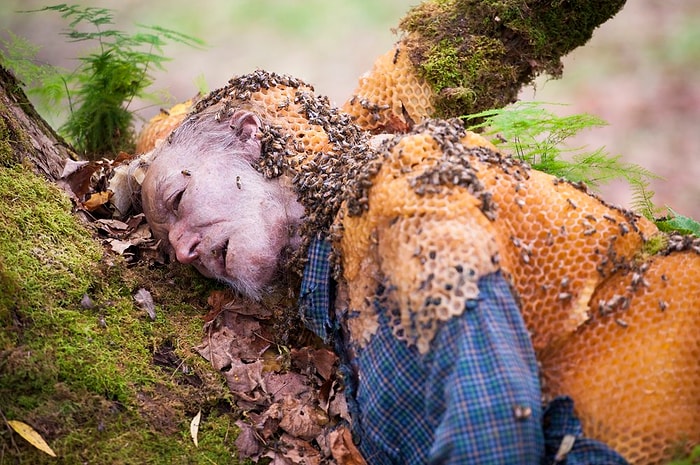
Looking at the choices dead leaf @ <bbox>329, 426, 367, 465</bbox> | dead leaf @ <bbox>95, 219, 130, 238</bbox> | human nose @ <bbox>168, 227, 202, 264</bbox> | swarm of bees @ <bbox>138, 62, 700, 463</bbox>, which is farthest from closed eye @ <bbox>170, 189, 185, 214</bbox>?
dead leaf @ <bbox>329, 426, 367, 465</bbox>

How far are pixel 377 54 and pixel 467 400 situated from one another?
7.99 metres

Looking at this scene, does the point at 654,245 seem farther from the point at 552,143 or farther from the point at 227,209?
the point at 227,209

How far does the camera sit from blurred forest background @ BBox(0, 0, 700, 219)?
29.3 ft

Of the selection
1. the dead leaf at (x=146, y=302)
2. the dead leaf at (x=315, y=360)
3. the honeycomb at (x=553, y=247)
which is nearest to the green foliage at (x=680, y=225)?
the honeycomb at (x=553, y=247)

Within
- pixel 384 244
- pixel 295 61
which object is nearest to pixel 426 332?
pixel 384 244

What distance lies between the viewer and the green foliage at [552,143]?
418 centimetres

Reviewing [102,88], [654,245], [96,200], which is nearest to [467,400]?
[654,245]

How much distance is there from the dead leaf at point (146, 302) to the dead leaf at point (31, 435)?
0.97 meters

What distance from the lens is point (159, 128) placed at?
5.31 metres

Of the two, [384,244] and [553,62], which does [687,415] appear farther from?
[553,62]

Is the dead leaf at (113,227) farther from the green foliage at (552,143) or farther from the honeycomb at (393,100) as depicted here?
the green foliage at (552,143)

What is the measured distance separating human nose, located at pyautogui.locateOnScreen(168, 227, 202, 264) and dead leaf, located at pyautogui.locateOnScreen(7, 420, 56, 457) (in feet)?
3.98

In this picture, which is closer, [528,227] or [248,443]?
[528,227]

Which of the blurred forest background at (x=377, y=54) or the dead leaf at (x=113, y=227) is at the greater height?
the blurred forest background at (x=377, y=54)
